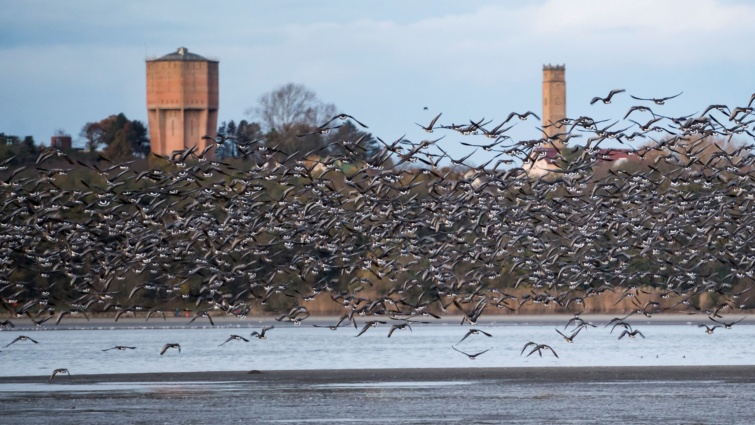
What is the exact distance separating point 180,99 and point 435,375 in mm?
112243

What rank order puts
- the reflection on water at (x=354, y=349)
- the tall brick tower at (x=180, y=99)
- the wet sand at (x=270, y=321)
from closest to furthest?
the reflection on water at (x=354, y=349) < the wet sand at (x=270, y=321) < the tall brick tower at (x=180, y=99)

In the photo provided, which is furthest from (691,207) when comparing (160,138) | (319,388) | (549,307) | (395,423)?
(160,138)

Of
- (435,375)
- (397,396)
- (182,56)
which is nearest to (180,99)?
(182,56)

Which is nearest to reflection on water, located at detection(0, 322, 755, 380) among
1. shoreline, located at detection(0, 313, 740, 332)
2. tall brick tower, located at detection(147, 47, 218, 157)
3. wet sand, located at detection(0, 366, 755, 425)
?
shoreline, located at detection(0, 313, 740, 332)

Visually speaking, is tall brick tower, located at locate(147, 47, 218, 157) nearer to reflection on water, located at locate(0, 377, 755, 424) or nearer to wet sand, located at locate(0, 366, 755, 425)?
wet sand, located at locate(0, 366, 755, 425)

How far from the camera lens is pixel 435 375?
164 ft

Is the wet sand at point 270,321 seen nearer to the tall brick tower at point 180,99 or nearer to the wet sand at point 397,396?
the wet sand at point 397,396

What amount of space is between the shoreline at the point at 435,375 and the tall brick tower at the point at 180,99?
10458cm

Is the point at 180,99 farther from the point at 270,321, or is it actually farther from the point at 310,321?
the point at 310,321

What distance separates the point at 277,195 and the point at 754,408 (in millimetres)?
58521

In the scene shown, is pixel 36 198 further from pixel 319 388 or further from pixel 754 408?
pixel 754 408

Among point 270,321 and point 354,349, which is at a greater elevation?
point 354,349

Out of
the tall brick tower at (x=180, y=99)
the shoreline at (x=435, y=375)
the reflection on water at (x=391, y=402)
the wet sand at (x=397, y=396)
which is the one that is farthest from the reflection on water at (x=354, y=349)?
the tall brick tower at (x=180, y=99)

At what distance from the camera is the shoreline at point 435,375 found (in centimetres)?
4825
